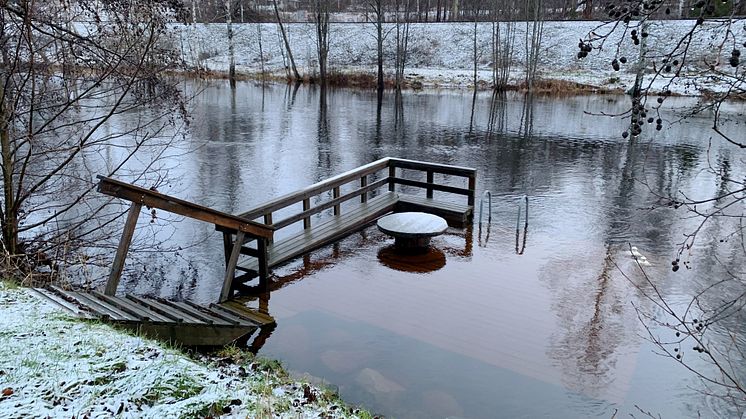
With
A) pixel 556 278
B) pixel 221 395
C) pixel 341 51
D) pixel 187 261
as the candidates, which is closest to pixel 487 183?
pixel 556 278

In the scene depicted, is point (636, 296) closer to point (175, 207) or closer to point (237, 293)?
point (237, 293)

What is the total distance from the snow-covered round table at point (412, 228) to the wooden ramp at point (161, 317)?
2856 mm

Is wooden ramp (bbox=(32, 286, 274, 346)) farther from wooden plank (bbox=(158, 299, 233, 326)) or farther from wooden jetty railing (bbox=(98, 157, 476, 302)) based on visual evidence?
wooden jetty railing (bbox=(98, 157, 476, 302))

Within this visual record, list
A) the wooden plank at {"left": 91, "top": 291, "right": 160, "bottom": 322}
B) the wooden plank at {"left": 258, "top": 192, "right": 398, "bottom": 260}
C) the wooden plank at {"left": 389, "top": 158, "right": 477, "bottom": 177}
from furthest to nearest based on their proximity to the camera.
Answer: the wooden plank at {"left": 389, "top": 158, "right": 477, "bottom": 177}, the wooden plank at {"left": 258, "top": 192, "right": 398, "bottom": 260}, the wooden plank at {"left": 91, "top": 291, "right": 160, "bottom": 322}

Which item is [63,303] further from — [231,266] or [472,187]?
[472,187]

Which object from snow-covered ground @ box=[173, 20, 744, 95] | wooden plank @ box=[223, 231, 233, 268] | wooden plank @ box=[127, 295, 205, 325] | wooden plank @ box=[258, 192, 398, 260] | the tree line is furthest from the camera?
the tree line

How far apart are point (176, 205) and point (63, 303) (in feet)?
4.88

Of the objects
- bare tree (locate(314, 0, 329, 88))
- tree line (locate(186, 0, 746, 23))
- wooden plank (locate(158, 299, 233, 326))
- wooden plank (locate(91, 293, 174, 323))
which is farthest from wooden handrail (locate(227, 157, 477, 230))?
tree line (locate(186, 0, 746, 23))

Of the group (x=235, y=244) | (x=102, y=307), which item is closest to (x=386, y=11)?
(x=235, y=244)

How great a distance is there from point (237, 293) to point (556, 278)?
4117 mm

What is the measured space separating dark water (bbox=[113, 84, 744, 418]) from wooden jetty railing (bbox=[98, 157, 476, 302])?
29 centimetres

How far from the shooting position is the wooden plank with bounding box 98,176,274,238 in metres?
5.67

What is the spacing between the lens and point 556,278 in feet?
26.2

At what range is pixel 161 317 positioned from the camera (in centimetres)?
556
